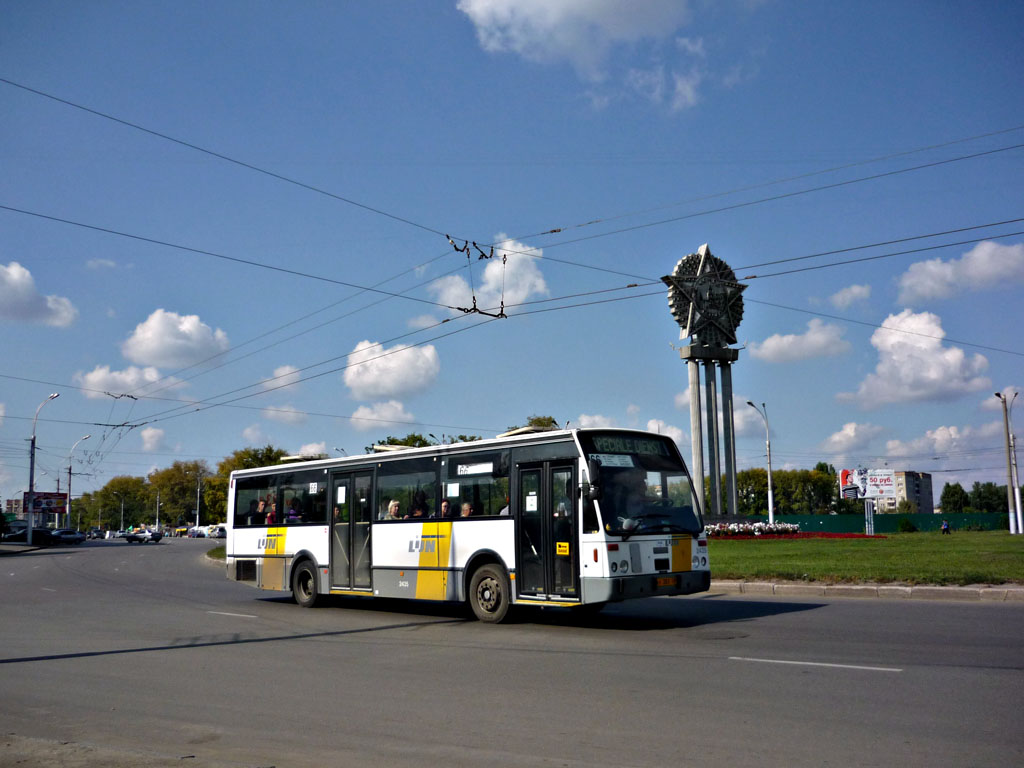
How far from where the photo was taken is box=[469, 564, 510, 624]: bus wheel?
46.2 feet

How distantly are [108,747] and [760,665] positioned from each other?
6067mm

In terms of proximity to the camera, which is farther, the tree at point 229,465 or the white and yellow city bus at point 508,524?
the tree at point 229,465

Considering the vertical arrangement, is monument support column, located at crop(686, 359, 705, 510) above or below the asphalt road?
above

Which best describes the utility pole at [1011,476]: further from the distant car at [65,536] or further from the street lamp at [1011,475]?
the distant car at [65,536]

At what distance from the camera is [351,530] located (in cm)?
1739

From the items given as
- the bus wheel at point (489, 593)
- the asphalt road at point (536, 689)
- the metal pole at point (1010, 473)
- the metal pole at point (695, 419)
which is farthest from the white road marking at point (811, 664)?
the metal pole at point (1010, 473)

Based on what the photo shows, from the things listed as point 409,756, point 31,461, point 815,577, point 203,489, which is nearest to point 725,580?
point 815,577

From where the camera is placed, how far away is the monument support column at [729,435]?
52000 millimetres

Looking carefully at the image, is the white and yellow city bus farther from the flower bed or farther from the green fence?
the green fence

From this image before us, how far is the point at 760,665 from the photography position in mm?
9141

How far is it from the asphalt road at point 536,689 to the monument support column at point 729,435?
3693 centimetres

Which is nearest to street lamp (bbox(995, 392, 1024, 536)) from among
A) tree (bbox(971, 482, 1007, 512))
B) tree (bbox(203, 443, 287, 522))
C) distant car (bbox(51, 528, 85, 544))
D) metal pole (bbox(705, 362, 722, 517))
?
metal pole (bbox(705, 362, 722, 517))

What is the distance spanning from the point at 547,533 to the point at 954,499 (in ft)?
535

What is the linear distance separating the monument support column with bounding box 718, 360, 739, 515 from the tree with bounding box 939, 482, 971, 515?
120 metres
